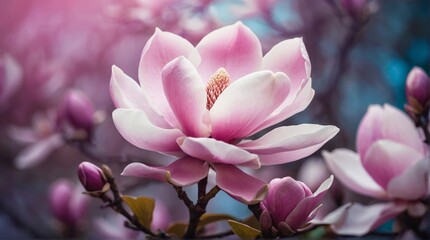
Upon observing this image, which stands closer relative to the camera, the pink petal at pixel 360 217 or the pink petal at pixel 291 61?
the pink petal at pixel 291 61

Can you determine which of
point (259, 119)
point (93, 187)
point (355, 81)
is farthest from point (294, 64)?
point (355, 81)

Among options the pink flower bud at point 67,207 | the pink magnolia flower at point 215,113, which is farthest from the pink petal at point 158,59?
the pink flower bud at point 67,207

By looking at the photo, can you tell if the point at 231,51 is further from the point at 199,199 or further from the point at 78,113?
the point at 78,113

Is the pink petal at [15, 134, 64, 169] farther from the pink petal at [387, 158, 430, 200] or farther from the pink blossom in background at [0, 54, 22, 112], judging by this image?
the pink petal at [387, 158, 430, 200]

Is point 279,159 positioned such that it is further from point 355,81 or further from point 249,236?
point 355,81

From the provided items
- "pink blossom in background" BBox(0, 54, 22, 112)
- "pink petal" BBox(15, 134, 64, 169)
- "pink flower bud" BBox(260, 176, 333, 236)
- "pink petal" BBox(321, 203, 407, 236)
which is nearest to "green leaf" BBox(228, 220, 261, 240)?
"pink flower bud" BBox(260, 176, 333, 236)

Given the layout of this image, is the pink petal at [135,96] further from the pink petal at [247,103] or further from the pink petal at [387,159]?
the pink petal at [387,159]

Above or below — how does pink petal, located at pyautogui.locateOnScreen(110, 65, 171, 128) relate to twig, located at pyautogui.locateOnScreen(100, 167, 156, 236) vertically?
above
